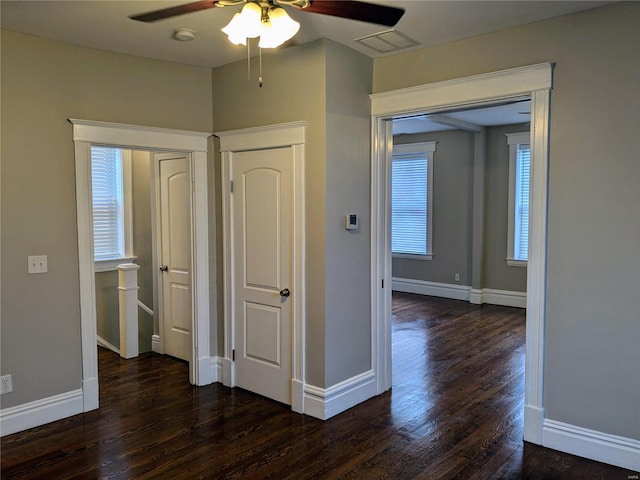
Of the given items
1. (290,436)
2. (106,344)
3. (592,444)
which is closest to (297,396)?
(290,436)

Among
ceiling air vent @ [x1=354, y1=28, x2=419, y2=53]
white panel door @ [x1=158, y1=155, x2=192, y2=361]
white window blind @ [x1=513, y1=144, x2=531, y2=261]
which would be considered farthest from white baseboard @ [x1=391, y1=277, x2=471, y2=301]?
ceiling air vent @ [x1=354, y1=28, x2=419, y2=53]

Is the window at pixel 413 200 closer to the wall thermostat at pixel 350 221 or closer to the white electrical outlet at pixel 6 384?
the wall thermostat at pixel 350 221

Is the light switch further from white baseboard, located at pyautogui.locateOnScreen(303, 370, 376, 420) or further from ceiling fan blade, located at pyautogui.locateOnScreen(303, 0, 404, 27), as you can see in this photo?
ceiling fan blade, located at pyautogui.locateOnScreen(303, 0, 404, 27)

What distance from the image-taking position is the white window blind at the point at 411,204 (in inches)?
327

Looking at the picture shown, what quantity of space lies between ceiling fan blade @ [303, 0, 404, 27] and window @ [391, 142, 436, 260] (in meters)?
6.15

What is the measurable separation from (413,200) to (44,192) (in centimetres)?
612

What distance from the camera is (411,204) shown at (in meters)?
8.49

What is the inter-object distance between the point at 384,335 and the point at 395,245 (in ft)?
15.9

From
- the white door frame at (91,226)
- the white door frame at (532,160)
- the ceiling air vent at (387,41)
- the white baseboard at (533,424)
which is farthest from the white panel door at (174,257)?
the white baseboard at (533,424)

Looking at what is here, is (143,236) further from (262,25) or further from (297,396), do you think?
(262,25)

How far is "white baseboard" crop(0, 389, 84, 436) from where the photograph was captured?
10.7 feet

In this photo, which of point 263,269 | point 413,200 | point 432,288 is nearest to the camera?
point 263,269

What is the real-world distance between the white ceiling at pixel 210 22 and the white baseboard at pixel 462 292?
4.95 m

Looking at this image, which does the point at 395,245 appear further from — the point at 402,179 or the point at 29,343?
the point at 29,343
